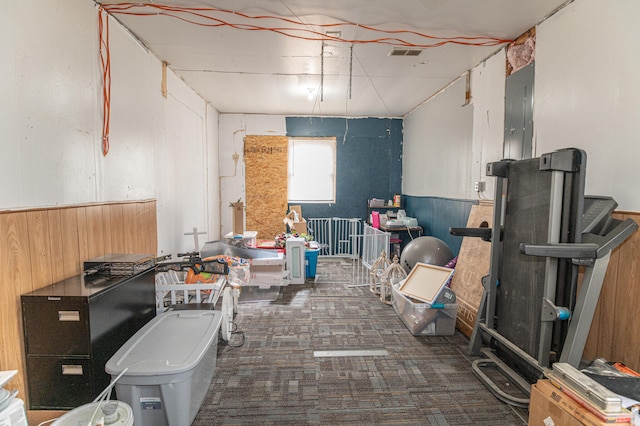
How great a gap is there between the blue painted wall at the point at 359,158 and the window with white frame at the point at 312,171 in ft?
0.42

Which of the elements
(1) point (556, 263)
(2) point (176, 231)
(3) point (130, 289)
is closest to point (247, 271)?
(2) point (176, 231)

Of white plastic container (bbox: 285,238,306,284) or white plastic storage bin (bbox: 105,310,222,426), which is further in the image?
white plastic container (bbox: 285,238,306,284)

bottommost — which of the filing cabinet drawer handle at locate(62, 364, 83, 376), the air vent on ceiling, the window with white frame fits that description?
the filing cabinet drawer handle at locate(62, 364, 83, 376)

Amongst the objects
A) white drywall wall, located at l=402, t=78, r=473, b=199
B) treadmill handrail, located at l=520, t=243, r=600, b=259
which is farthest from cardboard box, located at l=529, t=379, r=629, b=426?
white drywall wall, located at l=402, t=78, r=473, b=199

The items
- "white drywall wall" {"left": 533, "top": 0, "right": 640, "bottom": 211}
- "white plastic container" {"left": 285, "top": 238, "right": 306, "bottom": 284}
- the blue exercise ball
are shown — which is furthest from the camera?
"white plastic container" {"left": 285, "top": 238, "right": 306, "bottom": 284}

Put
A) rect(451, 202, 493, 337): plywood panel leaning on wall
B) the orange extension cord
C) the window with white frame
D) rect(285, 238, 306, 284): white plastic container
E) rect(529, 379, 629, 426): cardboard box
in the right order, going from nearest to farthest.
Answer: rect(529, 379, 629, 426): cardboard box
the orange extension cord
rect(451, 202, 493, 337): plywood panel leaning on wall
rect(285, 238, 306, 284): white plastic container
the window with white frame

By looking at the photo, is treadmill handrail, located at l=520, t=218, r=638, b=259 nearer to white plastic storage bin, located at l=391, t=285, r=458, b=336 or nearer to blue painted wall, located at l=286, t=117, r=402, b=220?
white plastic storage bin, located at l=391, t=285, r=458, b=336

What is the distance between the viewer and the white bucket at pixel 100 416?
1.29m

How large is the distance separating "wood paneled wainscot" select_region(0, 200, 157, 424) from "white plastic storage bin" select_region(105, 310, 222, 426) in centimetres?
34

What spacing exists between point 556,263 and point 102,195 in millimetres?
3281

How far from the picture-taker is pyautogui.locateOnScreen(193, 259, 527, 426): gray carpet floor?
1.97m

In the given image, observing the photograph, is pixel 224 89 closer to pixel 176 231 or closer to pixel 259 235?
pixel 176 231

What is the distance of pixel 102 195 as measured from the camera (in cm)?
253

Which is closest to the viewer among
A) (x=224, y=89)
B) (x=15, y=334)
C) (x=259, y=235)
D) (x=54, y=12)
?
(x=15, y=334)
